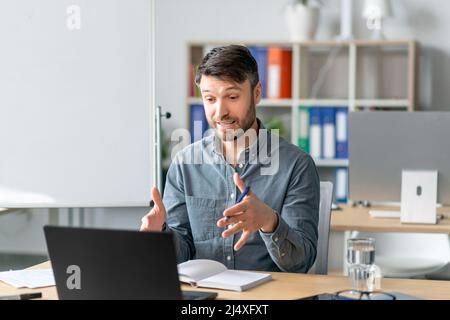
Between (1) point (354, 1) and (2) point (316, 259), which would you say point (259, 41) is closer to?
(1) point (354, 1)

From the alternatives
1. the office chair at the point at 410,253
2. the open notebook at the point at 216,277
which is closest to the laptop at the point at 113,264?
the open notebook at the point at 216,277

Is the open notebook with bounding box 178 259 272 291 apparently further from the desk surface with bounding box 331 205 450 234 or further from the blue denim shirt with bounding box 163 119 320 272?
the desk surface with bounding box 331 205 450 234

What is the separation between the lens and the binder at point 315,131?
4246 mm

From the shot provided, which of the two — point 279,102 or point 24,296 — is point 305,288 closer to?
point 24,296

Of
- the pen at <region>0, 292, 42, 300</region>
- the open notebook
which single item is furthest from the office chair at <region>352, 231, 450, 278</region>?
the pen at <region>0, 292, 42, 300</region>

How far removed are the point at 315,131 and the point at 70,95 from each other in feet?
7.12

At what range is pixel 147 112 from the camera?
91.6 inches

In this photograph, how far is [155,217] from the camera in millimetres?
1772

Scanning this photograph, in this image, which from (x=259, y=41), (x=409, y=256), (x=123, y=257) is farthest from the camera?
(x=259, y=41)

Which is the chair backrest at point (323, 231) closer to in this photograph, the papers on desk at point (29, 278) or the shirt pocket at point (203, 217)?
the shirt pocket at point (203, 217)

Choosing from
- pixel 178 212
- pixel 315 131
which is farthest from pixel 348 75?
pixel 178 212

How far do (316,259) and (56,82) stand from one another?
0.99 metres

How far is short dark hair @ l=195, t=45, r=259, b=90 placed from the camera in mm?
1995

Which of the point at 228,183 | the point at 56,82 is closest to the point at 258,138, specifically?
the point at 228,183
